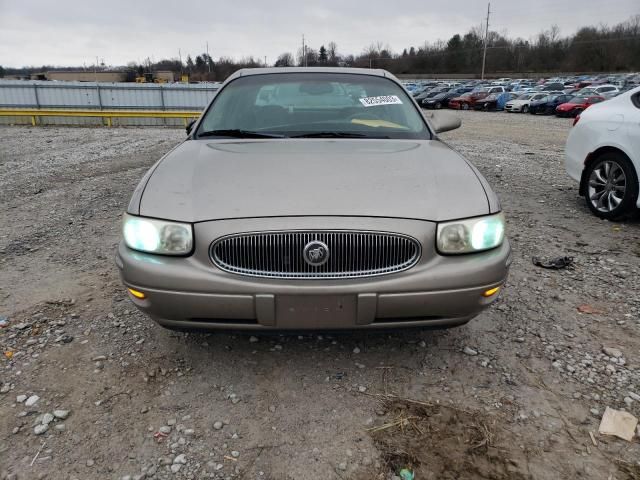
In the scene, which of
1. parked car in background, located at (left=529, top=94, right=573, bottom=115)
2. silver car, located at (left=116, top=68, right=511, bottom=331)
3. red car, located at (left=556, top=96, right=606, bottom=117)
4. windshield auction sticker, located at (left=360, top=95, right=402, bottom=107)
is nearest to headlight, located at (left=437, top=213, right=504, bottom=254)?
silver car, located at (left=116, top=68, right=511, bottom=331)

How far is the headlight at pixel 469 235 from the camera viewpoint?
2175 mm

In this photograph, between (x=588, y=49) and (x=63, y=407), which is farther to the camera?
(x=588, y=49)

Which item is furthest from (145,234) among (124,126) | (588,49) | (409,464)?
(588,49)

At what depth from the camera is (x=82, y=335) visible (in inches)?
113

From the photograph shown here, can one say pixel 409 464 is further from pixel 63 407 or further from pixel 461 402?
pixel 63 407

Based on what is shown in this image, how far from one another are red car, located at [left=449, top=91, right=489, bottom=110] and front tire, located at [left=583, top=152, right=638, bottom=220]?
97.4ft

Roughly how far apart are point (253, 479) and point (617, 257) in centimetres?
367

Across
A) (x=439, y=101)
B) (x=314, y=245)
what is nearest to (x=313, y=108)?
(x=314, y=245)

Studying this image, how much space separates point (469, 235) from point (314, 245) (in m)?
0.73

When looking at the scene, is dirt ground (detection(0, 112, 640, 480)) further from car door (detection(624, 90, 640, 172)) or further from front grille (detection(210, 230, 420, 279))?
car door (detection(624, 90, 640, 172))

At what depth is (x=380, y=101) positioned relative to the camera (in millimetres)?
3508

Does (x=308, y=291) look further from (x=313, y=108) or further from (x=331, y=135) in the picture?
(x=313, y=108)

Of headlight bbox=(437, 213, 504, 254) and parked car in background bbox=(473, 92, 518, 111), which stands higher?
parked car in background bbox=(473, 92, 518, 111)

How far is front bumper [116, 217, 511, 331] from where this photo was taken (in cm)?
209
